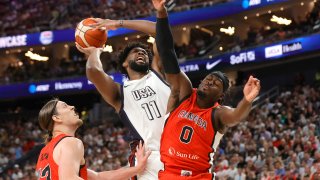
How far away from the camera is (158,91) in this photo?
6004 millimetres

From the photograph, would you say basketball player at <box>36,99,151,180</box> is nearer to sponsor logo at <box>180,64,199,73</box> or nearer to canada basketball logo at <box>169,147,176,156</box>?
canada basketball logo at <box>169,147,176,156</box>

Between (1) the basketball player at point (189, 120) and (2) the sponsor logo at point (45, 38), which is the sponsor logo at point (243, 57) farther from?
(1) the basketball player at point (189, 120)

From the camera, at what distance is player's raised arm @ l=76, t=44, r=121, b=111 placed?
5.79 meters

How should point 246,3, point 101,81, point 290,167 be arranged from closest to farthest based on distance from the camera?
point 101,81, point 290,167, point 246,3

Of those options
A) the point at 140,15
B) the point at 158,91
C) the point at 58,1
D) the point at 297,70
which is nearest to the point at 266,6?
the point at 297,70

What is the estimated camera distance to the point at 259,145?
16672 millimetres

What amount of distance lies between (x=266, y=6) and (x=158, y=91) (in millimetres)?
19576

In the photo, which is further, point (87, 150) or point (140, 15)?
point (140, 15)

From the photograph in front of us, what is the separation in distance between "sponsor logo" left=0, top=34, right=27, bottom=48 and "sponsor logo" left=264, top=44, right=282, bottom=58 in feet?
41.5

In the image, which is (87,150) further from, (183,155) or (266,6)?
(183,155)

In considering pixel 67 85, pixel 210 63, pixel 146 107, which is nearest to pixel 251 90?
pixel 146 107

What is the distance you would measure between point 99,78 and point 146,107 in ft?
1.75

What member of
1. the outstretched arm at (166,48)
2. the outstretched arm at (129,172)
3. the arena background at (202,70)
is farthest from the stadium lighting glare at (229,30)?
the outstretched arm at (166,48)

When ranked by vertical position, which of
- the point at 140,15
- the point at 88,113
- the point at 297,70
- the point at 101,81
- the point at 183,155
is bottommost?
the point at 88,113
